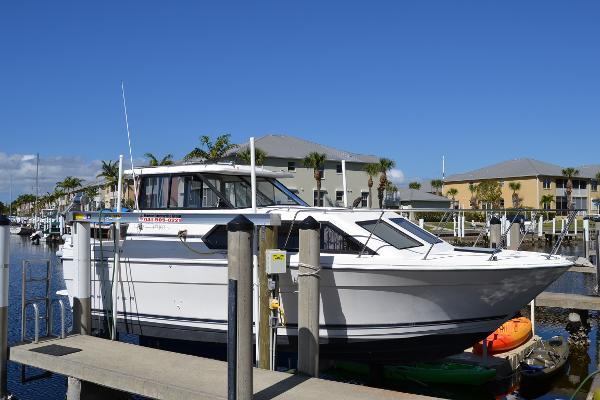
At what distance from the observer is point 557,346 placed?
1169cm

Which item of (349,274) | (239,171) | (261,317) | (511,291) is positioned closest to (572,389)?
(511,291)

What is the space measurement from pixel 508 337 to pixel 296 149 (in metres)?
37.2

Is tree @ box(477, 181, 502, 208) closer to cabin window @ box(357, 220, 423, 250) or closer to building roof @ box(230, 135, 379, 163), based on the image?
building roof @ box(230, 135, 379, 163)

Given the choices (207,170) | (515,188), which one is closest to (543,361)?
(207,170)

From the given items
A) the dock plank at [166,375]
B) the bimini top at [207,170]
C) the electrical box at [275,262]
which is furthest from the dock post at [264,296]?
the bimini top at [207,170]

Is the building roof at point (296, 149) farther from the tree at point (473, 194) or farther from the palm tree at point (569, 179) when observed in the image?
the palm tree at point (569, 179)

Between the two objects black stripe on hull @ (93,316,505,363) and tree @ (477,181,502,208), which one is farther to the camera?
tree @ (477,181,502,208)

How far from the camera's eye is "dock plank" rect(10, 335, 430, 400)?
656cm

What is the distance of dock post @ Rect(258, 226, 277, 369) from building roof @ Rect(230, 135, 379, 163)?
37112mm

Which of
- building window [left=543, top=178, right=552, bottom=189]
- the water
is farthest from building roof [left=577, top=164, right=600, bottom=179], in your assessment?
the water

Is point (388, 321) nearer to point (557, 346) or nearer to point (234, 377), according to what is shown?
point (234, 377)

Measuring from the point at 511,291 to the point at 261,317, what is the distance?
143 inches

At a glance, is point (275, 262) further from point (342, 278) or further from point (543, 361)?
point (543, 361)

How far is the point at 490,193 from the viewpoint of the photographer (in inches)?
2447
